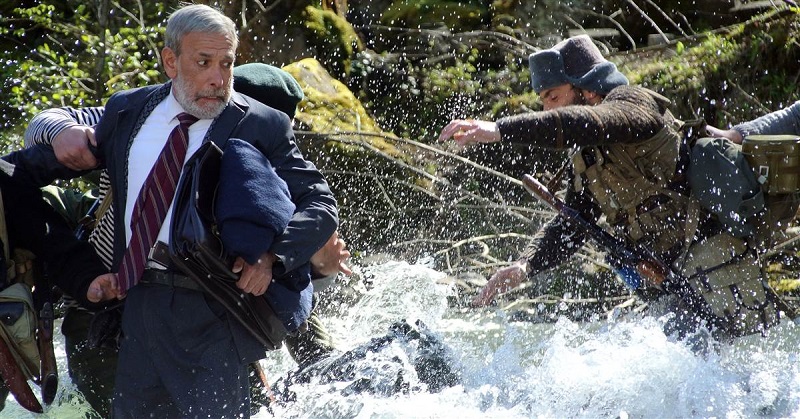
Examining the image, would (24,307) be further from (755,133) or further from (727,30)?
(727,30)

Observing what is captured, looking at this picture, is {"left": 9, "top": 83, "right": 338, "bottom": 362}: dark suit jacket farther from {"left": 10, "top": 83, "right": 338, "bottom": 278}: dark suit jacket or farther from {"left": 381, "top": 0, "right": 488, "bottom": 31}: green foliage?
{"left": 381, "top": 0, "right": 488, "bottom": 31}: green foliage

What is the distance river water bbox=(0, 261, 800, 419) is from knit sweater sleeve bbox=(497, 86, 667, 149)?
115cm

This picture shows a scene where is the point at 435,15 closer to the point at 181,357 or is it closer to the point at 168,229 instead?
the point at 168,229

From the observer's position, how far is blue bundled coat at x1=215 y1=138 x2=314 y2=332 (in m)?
3.04

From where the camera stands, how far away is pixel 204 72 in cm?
Answer: 333

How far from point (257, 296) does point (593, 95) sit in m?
2.07

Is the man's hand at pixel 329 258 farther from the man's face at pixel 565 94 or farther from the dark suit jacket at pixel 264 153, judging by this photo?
the man's face at pixel 565 94

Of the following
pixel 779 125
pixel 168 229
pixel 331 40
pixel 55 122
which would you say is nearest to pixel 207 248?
pixel 168 229

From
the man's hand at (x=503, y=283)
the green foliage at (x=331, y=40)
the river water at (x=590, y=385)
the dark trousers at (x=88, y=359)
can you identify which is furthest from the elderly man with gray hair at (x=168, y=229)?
the green foliage at (x=331, y=40)

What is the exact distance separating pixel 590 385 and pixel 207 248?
233 centimetres

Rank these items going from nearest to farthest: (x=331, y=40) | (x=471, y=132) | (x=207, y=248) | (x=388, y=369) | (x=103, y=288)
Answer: (x=207, y=248) < (x=103, y=288) < (x=471, y=132) < (x=388, y=369) < (x=331, y=40)

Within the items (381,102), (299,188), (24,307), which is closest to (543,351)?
(299,188)

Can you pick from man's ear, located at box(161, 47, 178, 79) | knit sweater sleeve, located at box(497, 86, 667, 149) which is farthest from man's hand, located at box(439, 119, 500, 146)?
man's ear, located at box(161, 47, 178, 79)

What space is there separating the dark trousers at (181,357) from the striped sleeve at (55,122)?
28.3 inches
